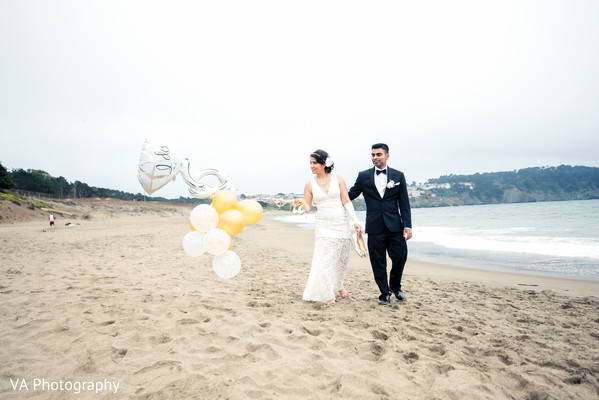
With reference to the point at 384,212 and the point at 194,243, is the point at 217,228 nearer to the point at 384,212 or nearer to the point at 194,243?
the point at 194,243

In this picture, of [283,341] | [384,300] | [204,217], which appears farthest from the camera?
[384,300]

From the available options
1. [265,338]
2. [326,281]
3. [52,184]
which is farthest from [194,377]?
[52,184]

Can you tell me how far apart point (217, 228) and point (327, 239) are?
1571 millimetres

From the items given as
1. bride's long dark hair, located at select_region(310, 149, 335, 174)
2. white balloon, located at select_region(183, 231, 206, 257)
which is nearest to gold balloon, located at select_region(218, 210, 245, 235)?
white balloon, located at select_region(183, 231, 206, 257)

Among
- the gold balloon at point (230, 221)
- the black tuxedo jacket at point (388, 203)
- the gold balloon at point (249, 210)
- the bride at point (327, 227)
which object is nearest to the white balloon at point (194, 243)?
the gold balloon at point (230, 221)

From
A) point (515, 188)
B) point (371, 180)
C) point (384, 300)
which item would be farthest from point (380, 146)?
point (515, 188)

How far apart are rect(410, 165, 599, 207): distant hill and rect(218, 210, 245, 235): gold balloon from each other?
9844cm

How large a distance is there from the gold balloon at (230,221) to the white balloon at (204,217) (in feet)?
0.37

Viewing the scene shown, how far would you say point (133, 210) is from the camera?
42.1 metres

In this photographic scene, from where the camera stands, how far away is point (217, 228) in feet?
11.7

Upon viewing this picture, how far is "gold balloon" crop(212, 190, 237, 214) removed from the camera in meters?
3.55

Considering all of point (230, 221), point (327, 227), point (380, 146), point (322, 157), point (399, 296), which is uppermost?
point (380, 146)

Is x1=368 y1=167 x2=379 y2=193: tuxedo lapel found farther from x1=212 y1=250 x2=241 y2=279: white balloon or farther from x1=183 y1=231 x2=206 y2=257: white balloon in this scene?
x1=183 y1=231 x2=206 y2=257: white balloon

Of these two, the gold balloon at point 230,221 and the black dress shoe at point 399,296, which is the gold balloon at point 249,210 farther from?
the black dress shoe at point 399,296
